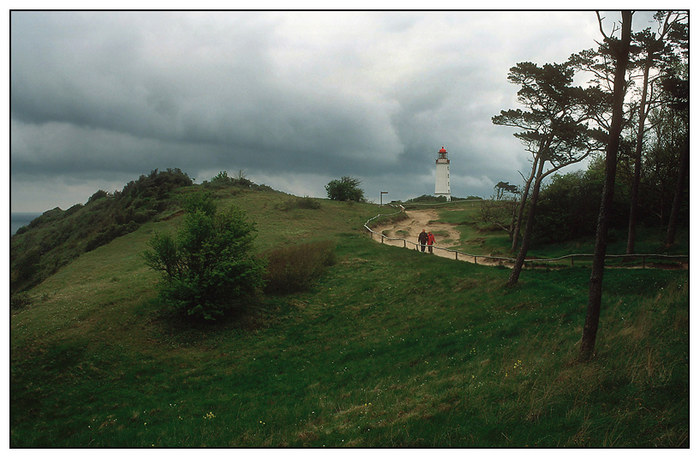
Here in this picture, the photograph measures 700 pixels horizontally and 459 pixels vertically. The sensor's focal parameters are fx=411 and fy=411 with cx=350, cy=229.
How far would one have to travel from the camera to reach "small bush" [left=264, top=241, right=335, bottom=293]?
27.0 metres

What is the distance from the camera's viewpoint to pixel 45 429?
11898 mm

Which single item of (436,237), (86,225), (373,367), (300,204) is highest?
(300,204)

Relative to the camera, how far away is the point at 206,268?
878 inches

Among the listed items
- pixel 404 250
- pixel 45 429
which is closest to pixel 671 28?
pixel 404 250

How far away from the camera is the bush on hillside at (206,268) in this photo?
852 inches

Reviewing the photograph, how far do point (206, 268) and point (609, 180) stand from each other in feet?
62.2

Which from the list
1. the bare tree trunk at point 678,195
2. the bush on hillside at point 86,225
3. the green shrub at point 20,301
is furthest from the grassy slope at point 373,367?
the bush on hillside at point 86,225

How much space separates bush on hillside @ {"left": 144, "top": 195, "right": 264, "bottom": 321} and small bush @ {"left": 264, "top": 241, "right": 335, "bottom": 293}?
264 cm

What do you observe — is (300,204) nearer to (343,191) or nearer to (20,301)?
(343,191)

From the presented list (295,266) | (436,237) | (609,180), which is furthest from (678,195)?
(295,266)

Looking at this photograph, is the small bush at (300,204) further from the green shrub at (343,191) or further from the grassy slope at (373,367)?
the grassy slope at (373,367)

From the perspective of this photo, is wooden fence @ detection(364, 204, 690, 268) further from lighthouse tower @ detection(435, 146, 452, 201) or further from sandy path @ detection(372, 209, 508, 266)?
lighthouse tower @ detection(435, 146, 452, 201)

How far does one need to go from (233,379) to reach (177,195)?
169ft

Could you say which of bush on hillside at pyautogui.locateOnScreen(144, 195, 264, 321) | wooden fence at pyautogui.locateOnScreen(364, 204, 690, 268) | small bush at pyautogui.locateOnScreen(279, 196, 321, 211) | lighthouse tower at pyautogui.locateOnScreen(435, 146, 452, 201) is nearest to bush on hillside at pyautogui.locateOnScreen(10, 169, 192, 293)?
small bush at pyautogui.locateOnScreen(279, 196, 321, 211)
